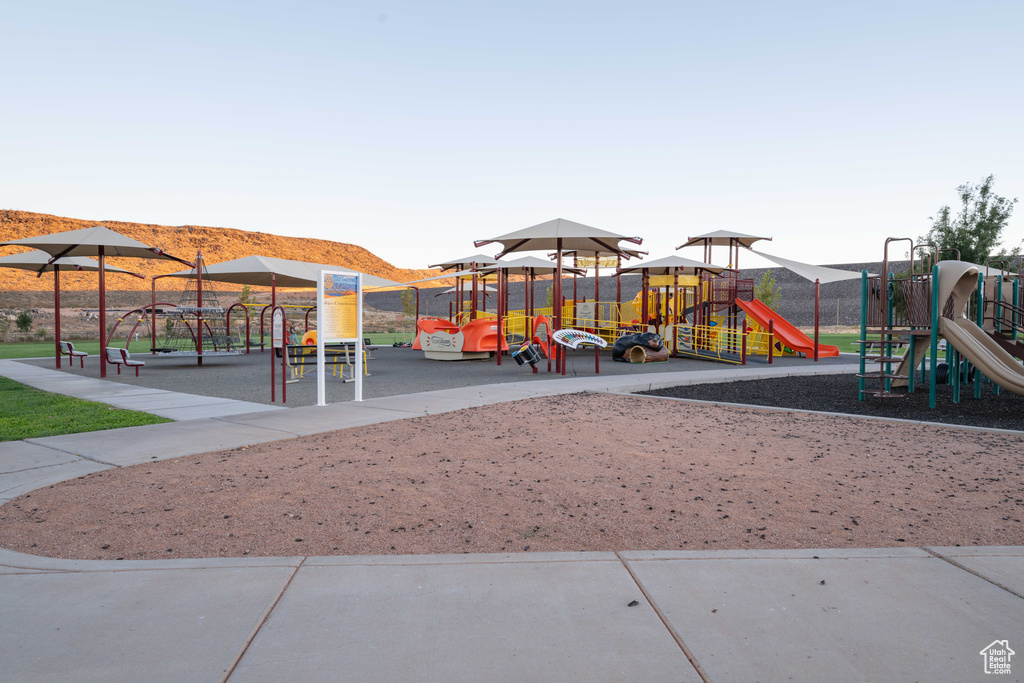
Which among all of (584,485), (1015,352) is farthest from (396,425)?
(1015,352)

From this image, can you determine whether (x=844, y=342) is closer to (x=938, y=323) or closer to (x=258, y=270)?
(x=938, y=323)

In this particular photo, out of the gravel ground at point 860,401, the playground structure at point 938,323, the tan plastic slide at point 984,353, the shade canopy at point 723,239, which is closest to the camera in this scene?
the gravel ground at point 860,401

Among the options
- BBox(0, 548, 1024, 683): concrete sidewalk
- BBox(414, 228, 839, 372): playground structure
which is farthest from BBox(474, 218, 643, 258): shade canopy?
BBox(0, 548, 1024, 683): concrete sidewalk

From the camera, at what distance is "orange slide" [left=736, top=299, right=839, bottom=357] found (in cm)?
2156

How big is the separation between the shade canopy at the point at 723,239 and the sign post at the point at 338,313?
52.1 feet

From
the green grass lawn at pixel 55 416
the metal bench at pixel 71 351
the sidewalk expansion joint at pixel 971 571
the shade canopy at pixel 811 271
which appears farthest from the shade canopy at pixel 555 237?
the sidewalk expansion joint at pixel 971 571

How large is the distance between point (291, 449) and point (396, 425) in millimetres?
1603

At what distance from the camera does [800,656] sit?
8.18 ft

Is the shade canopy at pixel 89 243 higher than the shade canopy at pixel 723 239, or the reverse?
the shade canopy at pixel 723 239

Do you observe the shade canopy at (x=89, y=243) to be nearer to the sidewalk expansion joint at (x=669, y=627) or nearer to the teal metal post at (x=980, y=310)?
the sidewalk expansion joint at (x=669, y=627)

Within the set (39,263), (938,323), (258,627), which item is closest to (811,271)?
(938,323)

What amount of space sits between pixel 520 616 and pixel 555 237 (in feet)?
41.7

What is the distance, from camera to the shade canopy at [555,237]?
1495 cm

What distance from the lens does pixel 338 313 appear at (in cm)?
1038
